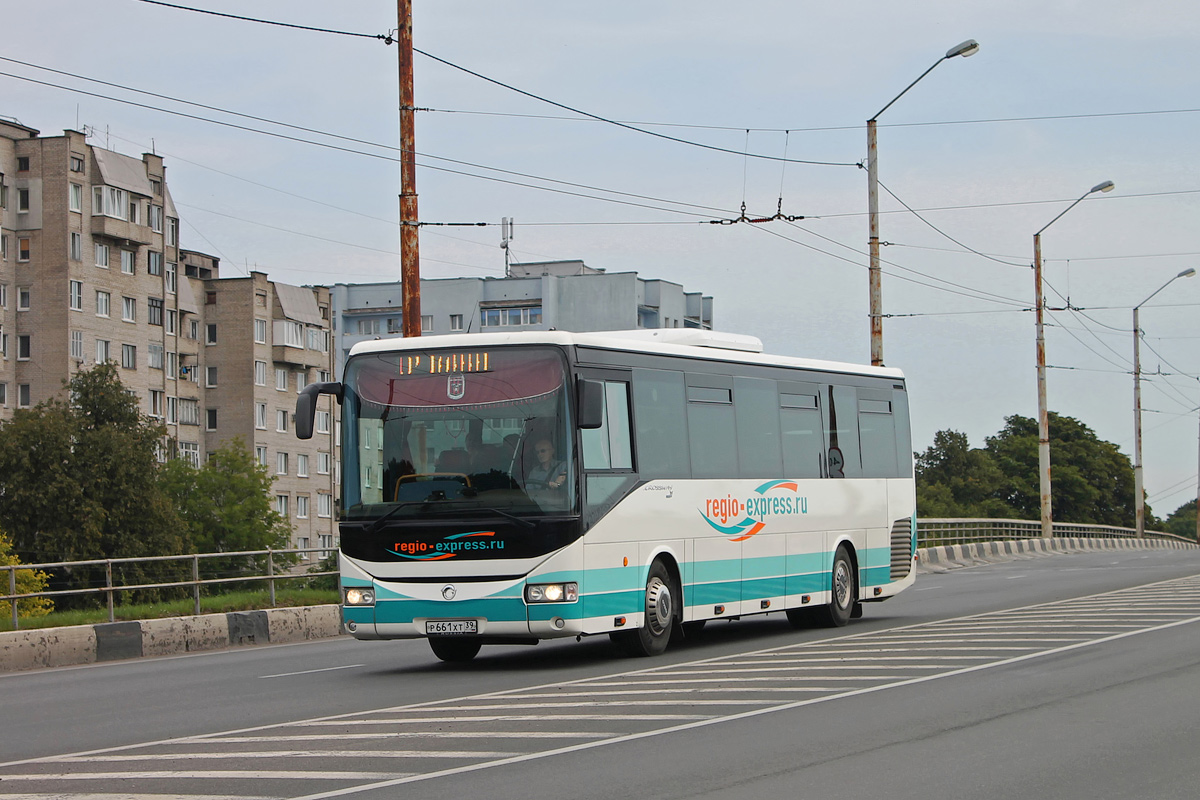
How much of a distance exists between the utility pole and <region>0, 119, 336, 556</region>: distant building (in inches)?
2085

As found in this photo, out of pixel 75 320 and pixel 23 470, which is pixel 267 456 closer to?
pixel 75 320

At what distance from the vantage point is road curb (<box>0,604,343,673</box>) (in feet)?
60.0

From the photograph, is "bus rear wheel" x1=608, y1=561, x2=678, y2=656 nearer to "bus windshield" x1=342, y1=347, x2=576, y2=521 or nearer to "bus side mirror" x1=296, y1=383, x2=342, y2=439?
"bus windshield" x1=342, y1=347, x2=576, y2=521

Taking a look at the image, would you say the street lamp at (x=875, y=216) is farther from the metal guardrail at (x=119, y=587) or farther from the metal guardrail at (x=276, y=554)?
the metal guardrail at (x=119, y=587)

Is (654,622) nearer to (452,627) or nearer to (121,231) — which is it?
(452,627)

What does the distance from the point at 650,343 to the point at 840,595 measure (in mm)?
5120

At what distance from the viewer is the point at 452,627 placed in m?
14.7

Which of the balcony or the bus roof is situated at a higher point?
the balcony

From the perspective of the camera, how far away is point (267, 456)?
333 feet

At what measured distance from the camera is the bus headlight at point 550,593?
47.7 ft

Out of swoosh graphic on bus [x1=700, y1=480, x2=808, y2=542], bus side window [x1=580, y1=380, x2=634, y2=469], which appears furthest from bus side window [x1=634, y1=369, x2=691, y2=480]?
swoosh graphic on bus [x1=700, y1=480, x2=808, y2=542]

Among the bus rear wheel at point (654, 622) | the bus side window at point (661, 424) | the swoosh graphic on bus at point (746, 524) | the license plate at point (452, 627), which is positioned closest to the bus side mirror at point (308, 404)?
the license plate at point (452, 627)

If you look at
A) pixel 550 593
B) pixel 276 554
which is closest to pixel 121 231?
pixel 276 554

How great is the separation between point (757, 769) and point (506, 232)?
96291 millimetres
